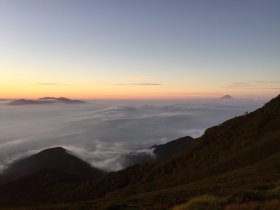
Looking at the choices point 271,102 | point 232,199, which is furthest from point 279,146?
point 232,199

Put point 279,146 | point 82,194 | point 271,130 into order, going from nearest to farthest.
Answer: point 279,146 → point 271,130 → point 82,194

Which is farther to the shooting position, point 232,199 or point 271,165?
point 271,165

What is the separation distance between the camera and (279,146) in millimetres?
53562

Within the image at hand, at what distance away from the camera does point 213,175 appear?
50750 millimetres

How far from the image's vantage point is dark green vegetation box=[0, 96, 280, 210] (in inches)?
878

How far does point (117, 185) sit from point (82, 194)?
685 inches

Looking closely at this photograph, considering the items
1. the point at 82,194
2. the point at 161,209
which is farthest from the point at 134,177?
the point at 161,209

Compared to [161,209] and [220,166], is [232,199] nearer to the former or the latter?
[161,209]

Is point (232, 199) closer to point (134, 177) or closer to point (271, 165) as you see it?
point (271, 165)

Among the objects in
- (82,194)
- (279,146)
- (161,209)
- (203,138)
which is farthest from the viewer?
(82,194)

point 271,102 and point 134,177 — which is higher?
point 271,102

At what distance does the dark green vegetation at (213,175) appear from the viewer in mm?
22302

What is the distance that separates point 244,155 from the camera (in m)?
56.3

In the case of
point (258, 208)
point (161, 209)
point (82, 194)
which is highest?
point (258, 208)
